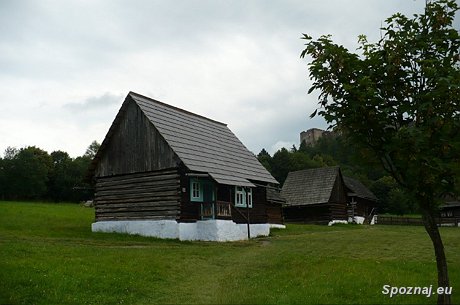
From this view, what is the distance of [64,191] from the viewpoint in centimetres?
7044

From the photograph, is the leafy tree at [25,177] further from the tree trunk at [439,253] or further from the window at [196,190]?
the tree trunk at [439,253]

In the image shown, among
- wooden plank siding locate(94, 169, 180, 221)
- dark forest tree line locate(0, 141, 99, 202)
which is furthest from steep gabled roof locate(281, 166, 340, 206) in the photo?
dark forest tree line locate(0, 141, 99, 202)

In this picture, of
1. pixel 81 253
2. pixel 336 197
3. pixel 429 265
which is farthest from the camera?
pixel 336 197

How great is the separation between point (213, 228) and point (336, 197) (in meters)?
24.9

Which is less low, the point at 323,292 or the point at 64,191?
the point at 64,191

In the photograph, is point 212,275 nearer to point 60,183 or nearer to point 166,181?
point 166,181

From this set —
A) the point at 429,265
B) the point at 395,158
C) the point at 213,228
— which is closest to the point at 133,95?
the point at 213,228

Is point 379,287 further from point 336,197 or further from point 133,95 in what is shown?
point 336,197

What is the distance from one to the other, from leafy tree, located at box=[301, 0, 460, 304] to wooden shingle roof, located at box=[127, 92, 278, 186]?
15274 mm

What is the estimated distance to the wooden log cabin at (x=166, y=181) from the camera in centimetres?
2533

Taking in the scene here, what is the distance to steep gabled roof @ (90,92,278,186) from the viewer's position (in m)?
26.0

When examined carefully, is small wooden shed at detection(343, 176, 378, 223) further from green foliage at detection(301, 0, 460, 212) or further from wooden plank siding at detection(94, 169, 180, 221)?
green foliage at detection(301, 0, 460, 212)

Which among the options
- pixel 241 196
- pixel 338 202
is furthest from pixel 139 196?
pixel 338 202

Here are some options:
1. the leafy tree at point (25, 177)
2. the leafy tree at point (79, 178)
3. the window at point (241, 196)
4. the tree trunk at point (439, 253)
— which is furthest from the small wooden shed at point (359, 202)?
the tree trunk at point (439, 253)
